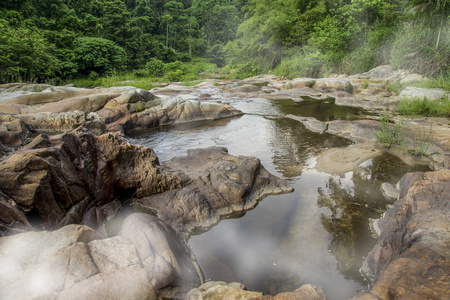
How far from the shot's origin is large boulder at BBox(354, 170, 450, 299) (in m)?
1.94

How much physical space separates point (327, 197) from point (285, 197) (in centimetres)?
75

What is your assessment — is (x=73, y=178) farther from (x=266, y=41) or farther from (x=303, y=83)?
(x=266, y=41)

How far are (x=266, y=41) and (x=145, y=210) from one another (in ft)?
93.0

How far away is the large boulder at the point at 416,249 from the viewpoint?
1.94 m

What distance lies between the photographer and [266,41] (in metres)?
28.8

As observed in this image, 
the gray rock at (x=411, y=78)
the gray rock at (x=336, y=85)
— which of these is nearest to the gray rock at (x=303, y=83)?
the gray rock at (x=336, y=85)

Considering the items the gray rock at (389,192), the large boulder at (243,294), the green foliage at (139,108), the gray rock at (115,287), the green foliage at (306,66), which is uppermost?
the green foliage at (306,66)

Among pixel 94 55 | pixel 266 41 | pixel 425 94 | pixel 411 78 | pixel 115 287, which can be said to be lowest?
pixel 115 287

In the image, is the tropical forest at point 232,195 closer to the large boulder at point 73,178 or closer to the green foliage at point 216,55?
the large boulder at point 73,178

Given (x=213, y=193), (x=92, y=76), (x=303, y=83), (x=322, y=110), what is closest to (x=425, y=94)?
(x=322, y=110)

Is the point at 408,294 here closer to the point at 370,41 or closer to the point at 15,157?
the point at 15,157

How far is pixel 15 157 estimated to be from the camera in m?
3.16

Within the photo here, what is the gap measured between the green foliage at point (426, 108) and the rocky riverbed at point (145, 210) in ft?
2.94

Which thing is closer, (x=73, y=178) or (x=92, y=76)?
(x=73, y=178)
